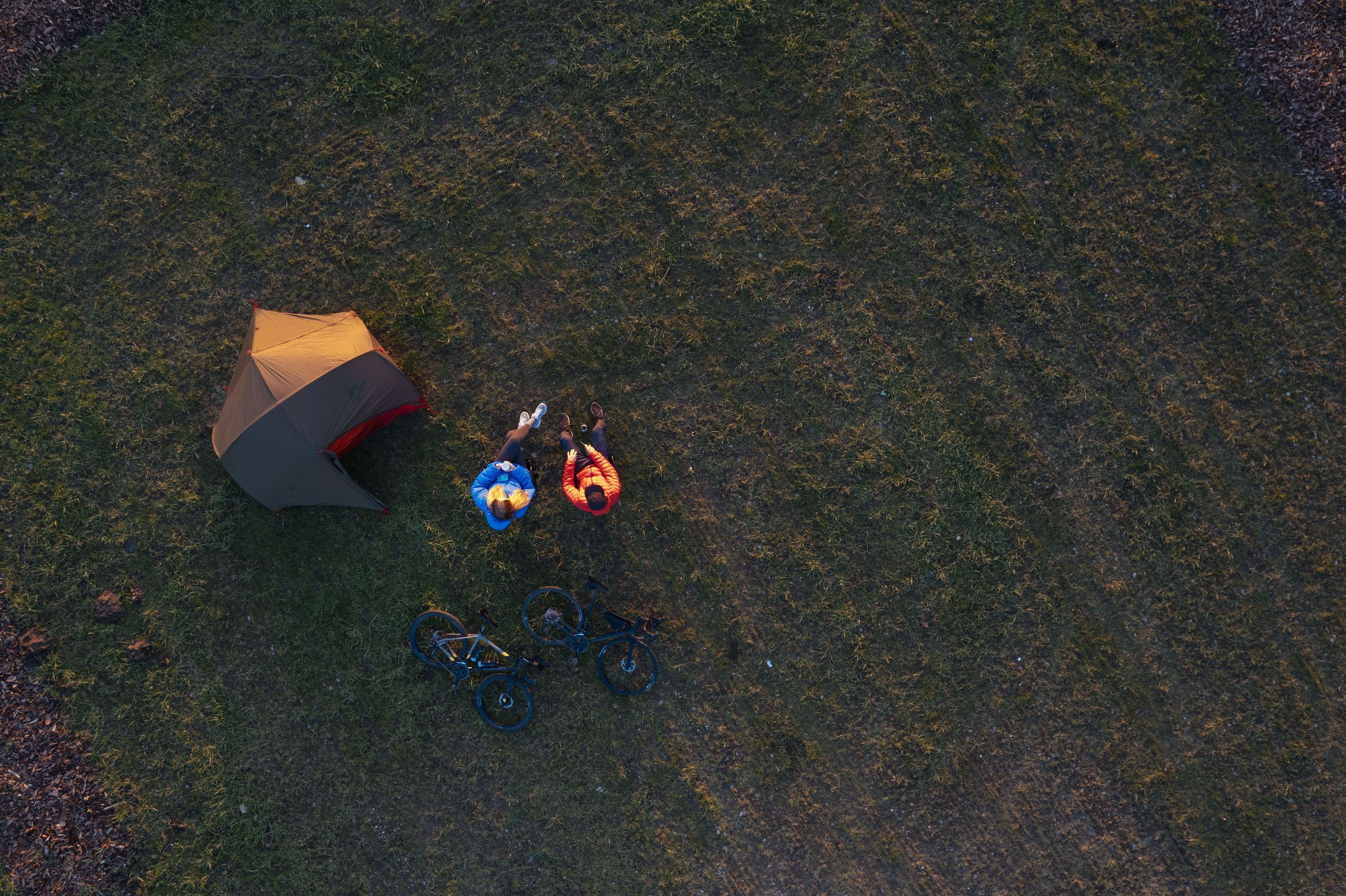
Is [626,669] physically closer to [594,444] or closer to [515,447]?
[594,444]

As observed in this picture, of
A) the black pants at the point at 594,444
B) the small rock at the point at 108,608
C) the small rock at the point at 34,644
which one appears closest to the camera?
the black pants at the point at 594,444

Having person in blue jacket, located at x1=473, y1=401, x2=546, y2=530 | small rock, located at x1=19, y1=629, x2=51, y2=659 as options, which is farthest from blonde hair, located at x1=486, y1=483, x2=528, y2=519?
small rock, located at x1=19, y1=629, x2=51, y2=659

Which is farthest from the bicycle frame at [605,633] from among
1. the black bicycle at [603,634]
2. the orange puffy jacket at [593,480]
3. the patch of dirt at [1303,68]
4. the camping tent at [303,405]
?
the patch of dirt at [1303,68]

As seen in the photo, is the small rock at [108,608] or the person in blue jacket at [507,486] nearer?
the person in blue jacket at [507,486]

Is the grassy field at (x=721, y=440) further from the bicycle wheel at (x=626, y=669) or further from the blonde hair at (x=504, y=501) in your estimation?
the blonde hair at (x=504, y=501)

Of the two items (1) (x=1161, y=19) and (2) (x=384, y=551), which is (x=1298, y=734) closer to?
(1) (x=1161, y=19)

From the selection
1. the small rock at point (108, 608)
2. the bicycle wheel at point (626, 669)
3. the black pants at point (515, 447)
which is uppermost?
the black pants at point (515, 447)

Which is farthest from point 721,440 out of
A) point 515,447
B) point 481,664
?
point 481,664

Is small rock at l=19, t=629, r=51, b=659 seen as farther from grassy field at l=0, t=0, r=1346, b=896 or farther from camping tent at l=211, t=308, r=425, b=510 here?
camping tent at l=211, t=308, r=425, b=510
